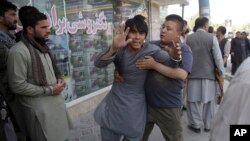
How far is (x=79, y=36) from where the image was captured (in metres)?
5.80

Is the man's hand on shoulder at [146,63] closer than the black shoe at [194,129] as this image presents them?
Yes

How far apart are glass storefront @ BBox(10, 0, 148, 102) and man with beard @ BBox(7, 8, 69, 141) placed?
1.56m

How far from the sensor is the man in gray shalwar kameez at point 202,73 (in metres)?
4.53

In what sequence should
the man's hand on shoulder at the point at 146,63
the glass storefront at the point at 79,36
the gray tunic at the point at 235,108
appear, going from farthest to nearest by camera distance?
the glass storefront at the point at 79,36 < the man's hand on shoulder at the point at 146,63 < the gray tunic at the point at 235,108

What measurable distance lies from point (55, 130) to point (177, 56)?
4.22ft

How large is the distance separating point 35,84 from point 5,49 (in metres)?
0.47

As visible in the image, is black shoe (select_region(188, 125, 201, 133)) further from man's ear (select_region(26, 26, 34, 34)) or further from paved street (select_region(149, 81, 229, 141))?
man's ear (select_region(26, 26, 34, 34))

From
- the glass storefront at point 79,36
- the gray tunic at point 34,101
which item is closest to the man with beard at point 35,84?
the gray tunic at point 34,101

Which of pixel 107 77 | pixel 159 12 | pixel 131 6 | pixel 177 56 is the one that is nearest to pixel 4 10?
pixel 177 56

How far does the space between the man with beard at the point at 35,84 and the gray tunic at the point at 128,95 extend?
1.60ft

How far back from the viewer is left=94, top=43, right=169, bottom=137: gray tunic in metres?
2.75

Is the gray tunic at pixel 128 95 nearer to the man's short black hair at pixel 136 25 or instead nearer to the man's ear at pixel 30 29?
the man's short black hair at pixel 136 25

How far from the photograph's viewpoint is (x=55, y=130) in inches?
115

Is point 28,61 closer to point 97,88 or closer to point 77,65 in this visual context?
point 77,65
